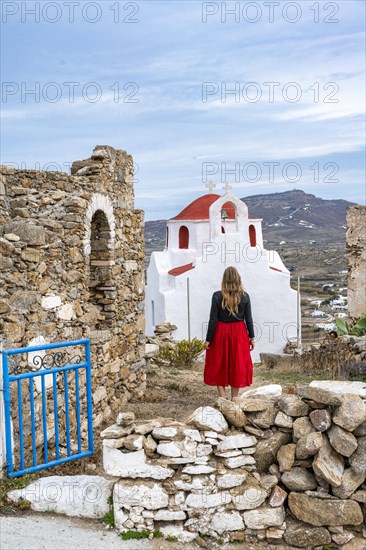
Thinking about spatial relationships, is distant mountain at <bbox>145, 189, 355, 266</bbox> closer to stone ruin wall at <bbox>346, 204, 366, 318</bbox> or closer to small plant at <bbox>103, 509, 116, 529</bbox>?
stone ruin wall at <bbox>346, 204, 366, 318</bbox>

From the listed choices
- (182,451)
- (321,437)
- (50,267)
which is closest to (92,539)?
(182,451)

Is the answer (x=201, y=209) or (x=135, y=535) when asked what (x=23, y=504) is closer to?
(x=135, y=535)

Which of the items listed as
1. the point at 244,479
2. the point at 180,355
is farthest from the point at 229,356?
the point at 180,355

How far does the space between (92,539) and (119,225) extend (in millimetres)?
4634

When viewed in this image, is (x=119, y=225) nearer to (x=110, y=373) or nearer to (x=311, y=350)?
(x=110, y=373)

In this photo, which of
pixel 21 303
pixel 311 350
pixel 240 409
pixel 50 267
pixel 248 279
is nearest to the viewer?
pixel 240 409

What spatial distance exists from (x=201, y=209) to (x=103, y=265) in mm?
14287

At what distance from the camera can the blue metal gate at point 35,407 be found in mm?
5344

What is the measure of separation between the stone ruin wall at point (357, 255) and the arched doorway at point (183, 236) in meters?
8.72

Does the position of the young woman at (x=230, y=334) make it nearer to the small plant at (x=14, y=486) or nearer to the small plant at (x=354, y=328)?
the small plant at (x=14, y=486)

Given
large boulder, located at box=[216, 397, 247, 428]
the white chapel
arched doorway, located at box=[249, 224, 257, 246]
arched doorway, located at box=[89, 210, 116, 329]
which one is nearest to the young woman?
arched doorway, located at box=[89, 210, 116, 329]

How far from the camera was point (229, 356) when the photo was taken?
7.17 metres

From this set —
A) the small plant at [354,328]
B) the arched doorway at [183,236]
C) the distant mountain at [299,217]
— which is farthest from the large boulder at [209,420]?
the distant mountain at [299,217]

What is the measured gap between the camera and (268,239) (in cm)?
5747
